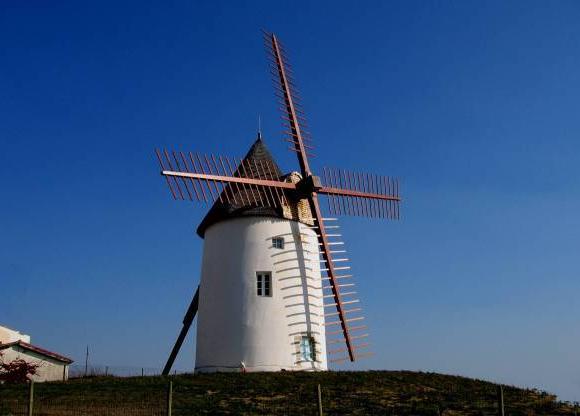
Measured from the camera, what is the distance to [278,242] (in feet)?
82.0

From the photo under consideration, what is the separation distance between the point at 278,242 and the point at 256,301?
2463 mm

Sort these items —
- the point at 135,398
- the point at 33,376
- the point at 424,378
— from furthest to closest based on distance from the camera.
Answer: the point at 33,376 → the point at 424,378 → the point at 135,398

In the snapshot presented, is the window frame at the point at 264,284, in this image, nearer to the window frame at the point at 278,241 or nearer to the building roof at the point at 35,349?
the window frame at the point at 278,241

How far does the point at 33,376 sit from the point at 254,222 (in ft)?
45.6

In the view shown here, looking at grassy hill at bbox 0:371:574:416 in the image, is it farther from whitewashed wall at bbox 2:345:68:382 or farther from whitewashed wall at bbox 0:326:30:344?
whitewashed wall at bbox 0:326:30:344

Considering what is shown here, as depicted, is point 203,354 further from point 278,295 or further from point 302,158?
point 302,158

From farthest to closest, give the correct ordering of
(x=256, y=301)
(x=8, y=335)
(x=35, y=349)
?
(x=8, y=335)
(x=35, y=349)
(x=256, y=301)

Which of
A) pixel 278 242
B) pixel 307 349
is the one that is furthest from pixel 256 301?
pixel 307 349

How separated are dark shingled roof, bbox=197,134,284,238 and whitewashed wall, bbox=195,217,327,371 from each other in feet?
0.82

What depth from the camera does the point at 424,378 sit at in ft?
73.8

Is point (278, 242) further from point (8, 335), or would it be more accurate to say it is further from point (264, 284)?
point (8, 335)

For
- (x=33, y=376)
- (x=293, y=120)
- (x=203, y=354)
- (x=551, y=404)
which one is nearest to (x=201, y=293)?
(x=203, y=354)

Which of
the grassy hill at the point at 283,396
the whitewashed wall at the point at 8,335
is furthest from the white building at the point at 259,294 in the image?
the whitewashed wall at the point at 8,335

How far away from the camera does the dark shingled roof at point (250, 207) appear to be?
81.8 feet
